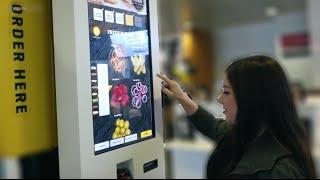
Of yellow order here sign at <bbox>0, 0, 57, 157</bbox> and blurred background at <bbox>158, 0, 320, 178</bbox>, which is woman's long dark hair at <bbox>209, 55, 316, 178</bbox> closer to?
yellow order here sign at <bbox>0, 0, 57, 157</bbox>

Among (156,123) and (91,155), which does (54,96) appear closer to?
(91,155)

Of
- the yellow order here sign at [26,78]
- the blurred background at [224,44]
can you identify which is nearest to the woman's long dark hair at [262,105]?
the yellow order here sign at [26,78]

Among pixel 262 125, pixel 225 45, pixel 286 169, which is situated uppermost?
pixel 225 45

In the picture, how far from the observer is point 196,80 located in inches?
324

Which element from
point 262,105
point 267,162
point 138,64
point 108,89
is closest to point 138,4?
point 138,64

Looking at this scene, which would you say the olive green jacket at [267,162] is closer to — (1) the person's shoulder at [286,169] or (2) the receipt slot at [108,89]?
(1) the person's shoulder at [286,169]

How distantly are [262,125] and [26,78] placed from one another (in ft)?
1.95

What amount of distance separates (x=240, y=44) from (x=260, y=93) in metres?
7.37

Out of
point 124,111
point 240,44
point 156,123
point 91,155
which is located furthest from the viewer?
point 240,44

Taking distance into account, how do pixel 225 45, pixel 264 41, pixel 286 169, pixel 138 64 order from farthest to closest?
pixel 225 45
pixel 264 41
pixel 138 64
pixel 286 169

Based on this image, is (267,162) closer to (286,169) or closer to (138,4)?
(286,169)

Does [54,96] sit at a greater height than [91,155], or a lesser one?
greater

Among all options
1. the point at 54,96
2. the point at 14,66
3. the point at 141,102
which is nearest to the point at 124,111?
the point at 141,102

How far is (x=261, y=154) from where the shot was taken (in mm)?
1002
